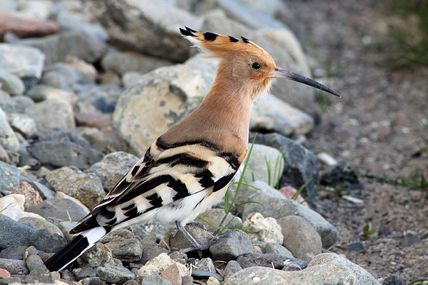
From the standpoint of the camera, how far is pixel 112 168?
441 centimetres

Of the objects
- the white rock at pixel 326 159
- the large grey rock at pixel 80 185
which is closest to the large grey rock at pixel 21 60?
the large grey rock at pixel 80 185

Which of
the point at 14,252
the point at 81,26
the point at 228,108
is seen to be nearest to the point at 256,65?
the point at 228,108

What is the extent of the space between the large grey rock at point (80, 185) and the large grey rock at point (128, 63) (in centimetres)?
249

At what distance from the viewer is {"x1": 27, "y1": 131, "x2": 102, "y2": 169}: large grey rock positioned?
187 inches

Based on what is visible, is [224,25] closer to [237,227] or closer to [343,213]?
[343,213]

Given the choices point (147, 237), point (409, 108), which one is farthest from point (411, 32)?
point (147, 237)

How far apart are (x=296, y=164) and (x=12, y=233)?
2.06 m

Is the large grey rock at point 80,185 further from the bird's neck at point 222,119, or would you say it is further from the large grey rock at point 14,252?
the large grey rock at point 14,252

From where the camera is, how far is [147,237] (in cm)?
387

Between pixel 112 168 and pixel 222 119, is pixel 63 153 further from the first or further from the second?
pixel 222 119

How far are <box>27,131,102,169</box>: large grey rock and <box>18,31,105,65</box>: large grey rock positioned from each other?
1.78 metres

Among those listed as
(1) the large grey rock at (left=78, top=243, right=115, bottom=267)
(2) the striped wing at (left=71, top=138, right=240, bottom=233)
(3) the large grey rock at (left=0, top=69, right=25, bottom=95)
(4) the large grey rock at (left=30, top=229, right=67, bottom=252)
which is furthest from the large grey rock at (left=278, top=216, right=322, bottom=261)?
(3) the large grey rock at (left=0, top=69, right=25, bottom=95)

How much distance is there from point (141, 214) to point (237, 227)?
2.42 ft

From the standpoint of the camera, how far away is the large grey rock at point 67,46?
661 centimetres
